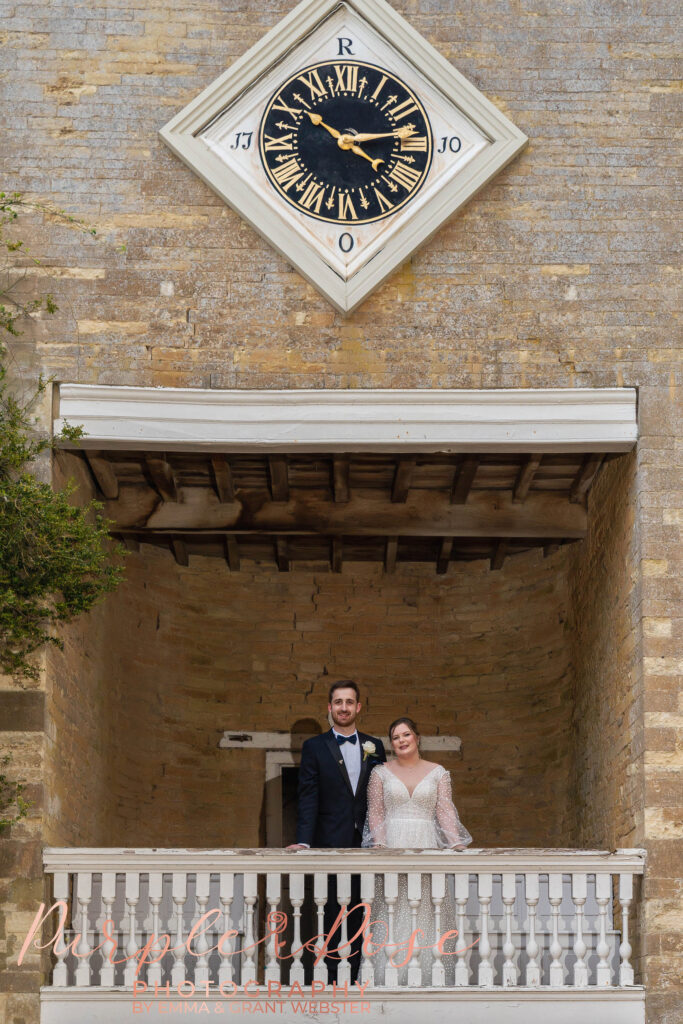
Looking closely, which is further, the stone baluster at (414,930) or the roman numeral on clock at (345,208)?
the roman numeral on clock at (345,208)

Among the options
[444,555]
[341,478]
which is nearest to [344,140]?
[341,478]

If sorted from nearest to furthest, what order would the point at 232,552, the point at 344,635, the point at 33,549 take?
the point at 33,549
the point at 232,552
the point at 344,635

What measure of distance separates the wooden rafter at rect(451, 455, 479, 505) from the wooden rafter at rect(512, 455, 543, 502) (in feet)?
0.90

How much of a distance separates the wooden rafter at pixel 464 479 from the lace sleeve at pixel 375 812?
6.34 ft

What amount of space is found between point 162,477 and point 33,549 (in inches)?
59.5

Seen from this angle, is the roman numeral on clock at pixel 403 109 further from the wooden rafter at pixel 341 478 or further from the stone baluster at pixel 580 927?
the stone baluster at pixel 580 927

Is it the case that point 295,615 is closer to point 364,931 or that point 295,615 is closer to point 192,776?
point 192,776

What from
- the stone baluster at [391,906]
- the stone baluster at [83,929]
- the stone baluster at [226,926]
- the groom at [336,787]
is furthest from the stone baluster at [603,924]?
the stone baluster at [83,929]

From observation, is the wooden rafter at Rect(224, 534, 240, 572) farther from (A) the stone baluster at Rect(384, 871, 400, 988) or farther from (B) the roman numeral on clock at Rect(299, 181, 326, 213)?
(A) the stone baluster at Rect(384, 871, 400, 988)

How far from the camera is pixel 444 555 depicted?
1135 centimetres

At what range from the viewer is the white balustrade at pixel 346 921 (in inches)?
304

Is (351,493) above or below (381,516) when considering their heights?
above

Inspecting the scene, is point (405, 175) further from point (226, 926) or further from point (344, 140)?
point (226, 926)

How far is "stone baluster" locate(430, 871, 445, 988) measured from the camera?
25.3 ft
